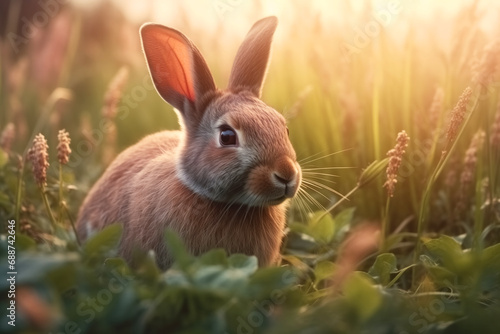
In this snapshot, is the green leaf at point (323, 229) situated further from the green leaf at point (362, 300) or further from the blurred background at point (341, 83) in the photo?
the green leaf at point (362, 300)

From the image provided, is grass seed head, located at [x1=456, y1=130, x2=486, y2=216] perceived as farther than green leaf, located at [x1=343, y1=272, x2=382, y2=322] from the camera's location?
Yes

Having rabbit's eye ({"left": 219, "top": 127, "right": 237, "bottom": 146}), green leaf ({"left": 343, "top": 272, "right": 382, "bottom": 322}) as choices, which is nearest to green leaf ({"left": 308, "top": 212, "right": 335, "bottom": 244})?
rabbit's eye ({"left": 219, "top": 127, "right": 237, "bottom": 146})

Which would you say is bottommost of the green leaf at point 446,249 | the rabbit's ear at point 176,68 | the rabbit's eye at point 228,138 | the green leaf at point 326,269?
the green leaf at point 326,269

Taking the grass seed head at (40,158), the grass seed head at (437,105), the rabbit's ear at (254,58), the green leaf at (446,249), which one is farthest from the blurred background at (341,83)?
the grass seed head at (40,158)

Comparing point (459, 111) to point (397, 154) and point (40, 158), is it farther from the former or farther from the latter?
point (40, 158)

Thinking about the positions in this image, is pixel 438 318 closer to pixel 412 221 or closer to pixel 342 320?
pixel 342 320

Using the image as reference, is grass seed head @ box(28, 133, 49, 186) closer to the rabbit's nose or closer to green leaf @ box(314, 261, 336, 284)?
the rabbit's nose

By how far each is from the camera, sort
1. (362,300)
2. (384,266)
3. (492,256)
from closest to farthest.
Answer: (362,300), (492,256), (384,266)

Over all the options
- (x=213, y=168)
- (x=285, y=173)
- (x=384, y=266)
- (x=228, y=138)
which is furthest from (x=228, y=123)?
(x=384, y=266)
